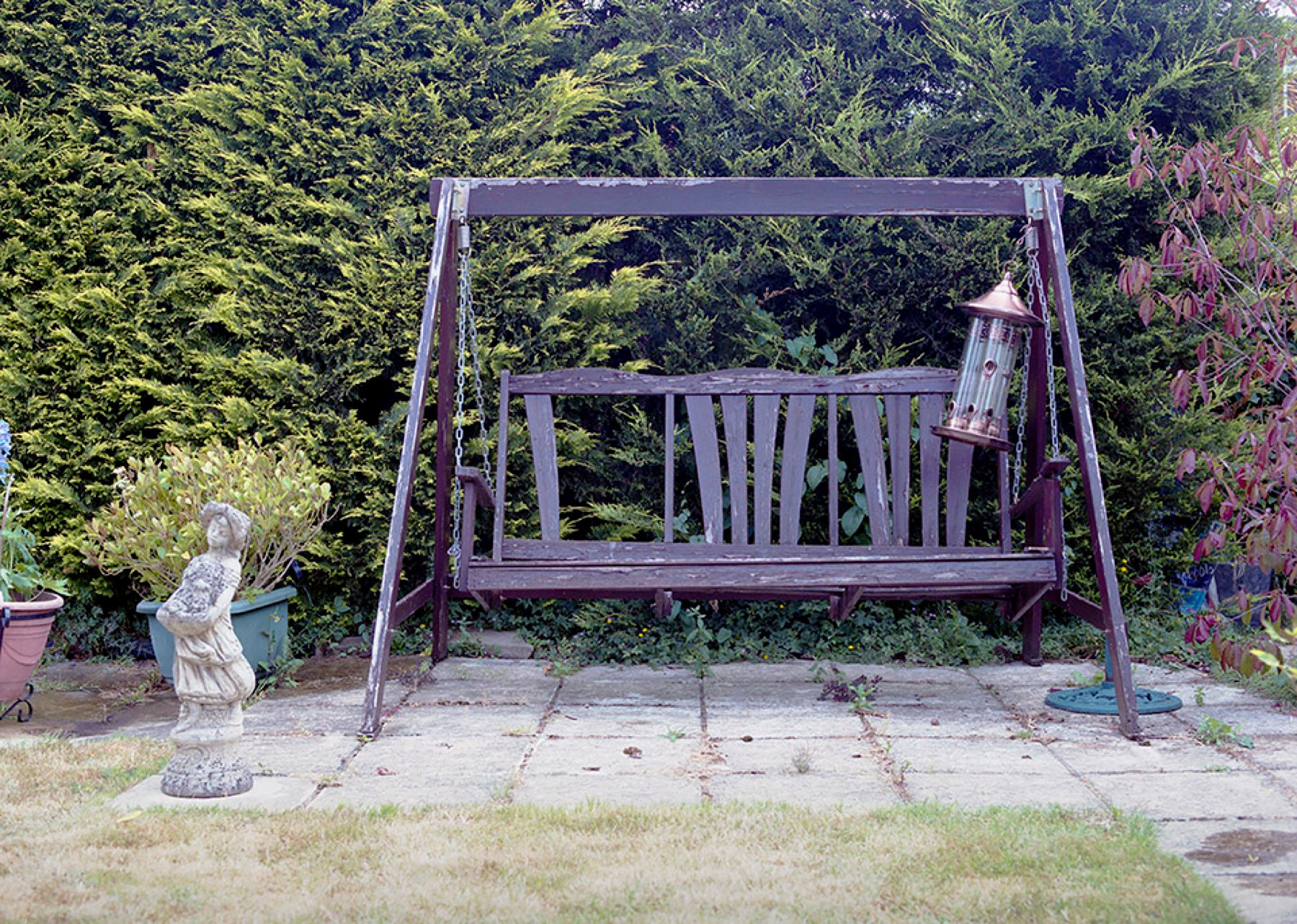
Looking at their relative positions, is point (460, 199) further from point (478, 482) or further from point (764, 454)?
point (764, 454)

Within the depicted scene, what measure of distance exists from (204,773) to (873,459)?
8.63 ft

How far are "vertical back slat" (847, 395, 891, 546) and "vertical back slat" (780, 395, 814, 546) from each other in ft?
0.60

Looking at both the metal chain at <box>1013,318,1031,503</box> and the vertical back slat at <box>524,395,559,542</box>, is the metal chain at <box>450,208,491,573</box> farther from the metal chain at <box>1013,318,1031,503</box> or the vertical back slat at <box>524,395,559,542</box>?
the metal chain at <box>1013,318,1031,503</box>

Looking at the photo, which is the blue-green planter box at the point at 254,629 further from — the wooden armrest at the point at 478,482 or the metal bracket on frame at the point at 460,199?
the metal bracket on frame at the point at 460,199

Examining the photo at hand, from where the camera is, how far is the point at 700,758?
3062 mm

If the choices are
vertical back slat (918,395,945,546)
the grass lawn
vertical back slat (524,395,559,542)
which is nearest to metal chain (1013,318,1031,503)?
vertical back slat (918,395,945,546)

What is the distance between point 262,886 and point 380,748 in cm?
109

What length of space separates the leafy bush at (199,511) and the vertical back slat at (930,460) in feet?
7.28

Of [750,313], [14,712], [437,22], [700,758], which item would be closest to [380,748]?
[700,758]

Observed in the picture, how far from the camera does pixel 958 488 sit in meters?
4.30

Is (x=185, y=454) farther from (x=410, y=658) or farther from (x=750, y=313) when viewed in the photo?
(x=750, y=313)

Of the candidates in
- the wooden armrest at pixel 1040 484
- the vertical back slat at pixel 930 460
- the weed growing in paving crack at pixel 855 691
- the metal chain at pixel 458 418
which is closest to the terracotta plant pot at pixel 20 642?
the metal chain at pixel 458 418

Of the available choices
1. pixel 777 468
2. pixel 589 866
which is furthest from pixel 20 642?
pixel 777 468

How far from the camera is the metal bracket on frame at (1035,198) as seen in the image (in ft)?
12.4
